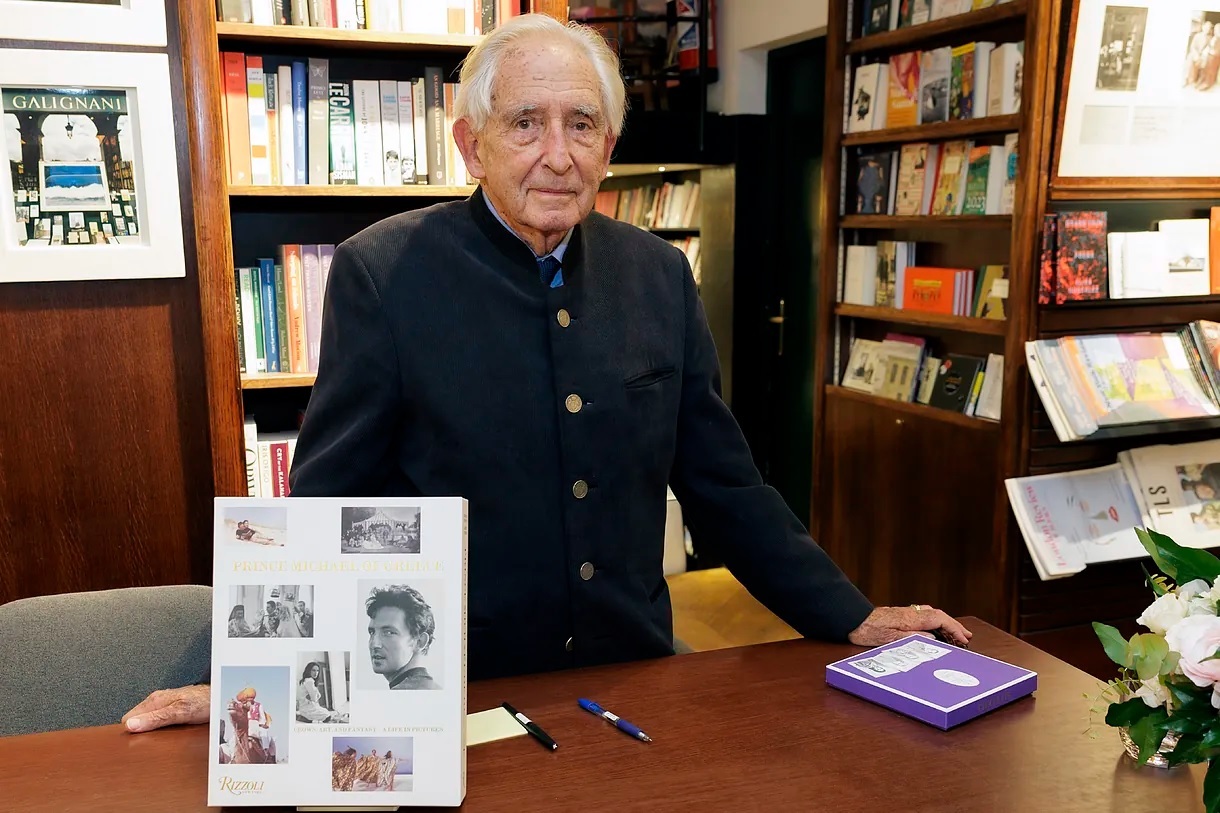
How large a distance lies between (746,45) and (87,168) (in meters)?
3.91

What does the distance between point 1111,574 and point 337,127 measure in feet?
9.05

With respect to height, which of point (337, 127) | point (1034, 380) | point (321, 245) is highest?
point (337, 127)

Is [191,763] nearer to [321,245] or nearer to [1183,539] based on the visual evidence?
[321,245]

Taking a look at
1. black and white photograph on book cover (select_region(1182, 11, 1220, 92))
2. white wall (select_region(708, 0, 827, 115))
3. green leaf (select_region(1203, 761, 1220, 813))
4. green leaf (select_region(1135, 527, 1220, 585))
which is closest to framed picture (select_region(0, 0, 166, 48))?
green leaf (select_region(1135, 527, 1220, 585))

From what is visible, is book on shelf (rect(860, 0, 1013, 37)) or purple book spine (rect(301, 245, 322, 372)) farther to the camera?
book on shelf (rect(860, 0, 1013, 37))

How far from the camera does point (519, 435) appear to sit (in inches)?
61.3

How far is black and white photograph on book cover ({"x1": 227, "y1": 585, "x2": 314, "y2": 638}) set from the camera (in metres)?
1.02

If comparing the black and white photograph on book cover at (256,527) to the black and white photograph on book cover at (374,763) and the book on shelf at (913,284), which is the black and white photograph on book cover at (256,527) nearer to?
the black and white photograph on book cover at (374,763)

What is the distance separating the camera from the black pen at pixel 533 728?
1.15 meters

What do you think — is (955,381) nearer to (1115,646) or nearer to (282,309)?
(282,309)

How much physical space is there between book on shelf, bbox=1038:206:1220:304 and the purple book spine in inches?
81.1

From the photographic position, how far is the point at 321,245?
2.66m

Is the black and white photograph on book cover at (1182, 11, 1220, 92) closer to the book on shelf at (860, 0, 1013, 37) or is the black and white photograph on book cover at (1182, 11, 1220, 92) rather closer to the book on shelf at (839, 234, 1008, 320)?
the book on shelf at (860, 0, 1013, 37)

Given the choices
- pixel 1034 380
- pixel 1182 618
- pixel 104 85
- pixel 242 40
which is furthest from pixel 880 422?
pixel 1182 618
